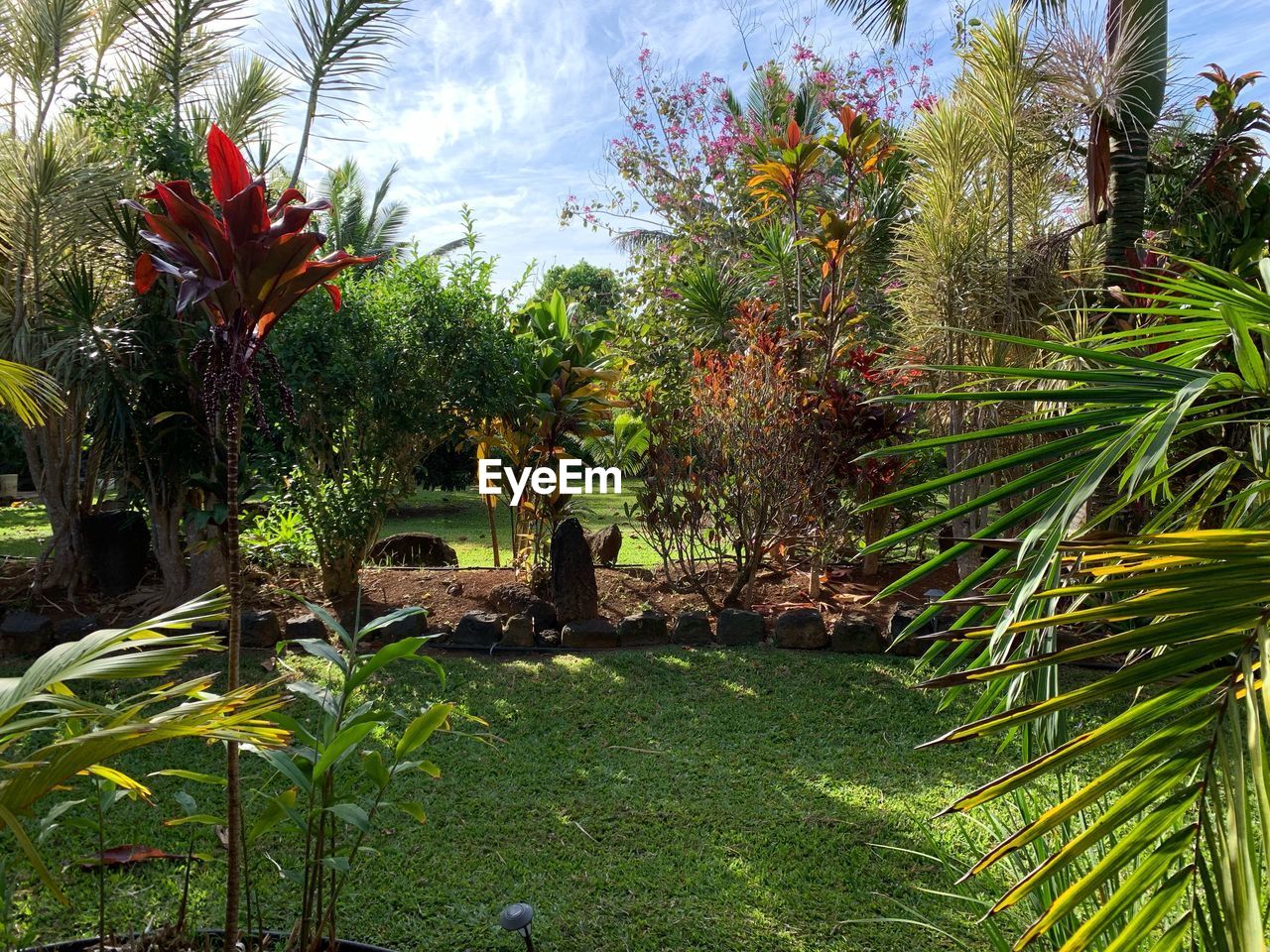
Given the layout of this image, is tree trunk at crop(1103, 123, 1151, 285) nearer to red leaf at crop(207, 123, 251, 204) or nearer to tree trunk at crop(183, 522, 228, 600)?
red leaf at crop(207, 123, 251, 204)

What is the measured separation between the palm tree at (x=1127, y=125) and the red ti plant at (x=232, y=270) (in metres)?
5.31

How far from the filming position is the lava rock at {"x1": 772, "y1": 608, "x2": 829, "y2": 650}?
536cm

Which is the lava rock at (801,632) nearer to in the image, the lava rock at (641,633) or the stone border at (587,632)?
the stone border at (587,632)

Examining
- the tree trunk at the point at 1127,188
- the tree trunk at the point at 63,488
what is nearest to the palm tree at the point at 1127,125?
the tree trunk at the point at 1127,188

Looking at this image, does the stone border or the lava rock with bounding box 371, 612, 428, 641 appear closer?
the stone border

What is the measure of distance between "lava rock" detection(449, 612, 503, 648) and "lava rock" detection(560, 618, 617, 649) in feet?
1.36

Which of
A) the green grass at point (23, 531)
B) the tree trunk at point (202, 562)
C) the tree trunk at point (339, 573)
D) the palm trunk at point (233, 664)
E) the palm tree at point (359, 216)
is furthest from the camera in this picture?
the palm tree at point (359, 216)

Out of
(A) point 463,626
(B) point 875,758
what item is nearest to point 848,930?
(B) point 875,758

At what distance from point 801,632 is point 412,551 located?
3.83 m

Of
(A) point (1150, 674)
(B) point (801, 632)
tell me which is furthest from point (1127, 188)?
(A) point (1150, 674)

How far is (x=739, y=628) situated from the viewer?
5434 mm

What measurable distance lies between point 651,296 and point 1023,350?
4767 mm

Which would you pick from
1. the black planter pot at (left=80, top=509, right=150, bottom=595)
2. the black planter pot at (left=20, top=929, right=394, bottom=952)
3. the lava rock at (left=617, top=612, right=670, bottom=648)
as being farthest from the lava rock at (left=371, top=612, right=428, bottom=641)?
the black planter pot at (left=20, top=929, right=394, bottom=952)

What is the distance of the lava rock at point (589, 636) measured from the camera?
5.49 metres
